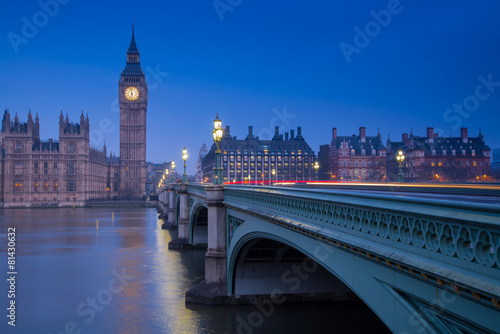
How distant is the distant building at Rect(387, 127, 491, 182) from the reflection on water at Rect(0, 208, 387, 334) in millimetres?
60233

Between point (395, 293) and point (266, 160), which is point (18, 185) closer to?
point (266, 160)

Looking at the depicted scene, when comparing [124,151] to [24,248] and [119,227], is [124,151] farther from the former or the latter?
[24,248]

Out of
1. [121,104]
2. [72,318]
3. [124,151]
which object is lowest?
[72,318]

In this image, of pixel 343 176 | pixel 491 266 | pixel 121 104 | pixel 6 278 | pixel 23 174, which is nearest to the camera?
pixel 491 266

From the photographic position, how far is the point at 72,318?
25.9 metres

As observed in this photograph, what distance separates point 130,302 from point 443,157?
3293 inches

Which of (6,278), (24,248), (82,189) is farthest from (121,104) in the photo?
(6,278)

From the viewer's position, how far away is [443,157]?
321 feet

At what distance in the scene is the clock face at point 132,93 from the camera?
607 feet

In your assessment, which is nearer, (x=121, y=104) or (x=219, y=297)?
(x=219, y=297)

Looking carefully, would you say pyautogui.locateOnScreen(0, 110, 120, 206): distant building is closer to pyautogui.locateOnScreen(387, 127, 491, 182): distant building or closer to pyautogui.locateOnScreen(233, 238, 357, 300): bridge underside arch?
pyautogui.locateOnScreen(387, 127, 491, 182): distant building

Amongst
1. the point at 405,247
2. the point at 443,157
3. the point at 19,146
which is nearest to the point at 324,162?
the point at 443,157

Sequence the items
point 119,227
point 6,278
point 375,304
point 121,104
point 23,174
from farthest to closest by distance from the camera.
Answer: point 121,104, point 23,174, point 119,227, point 6,278, point 375,304

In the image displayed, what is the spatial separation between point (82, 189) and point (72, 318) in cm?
13886
